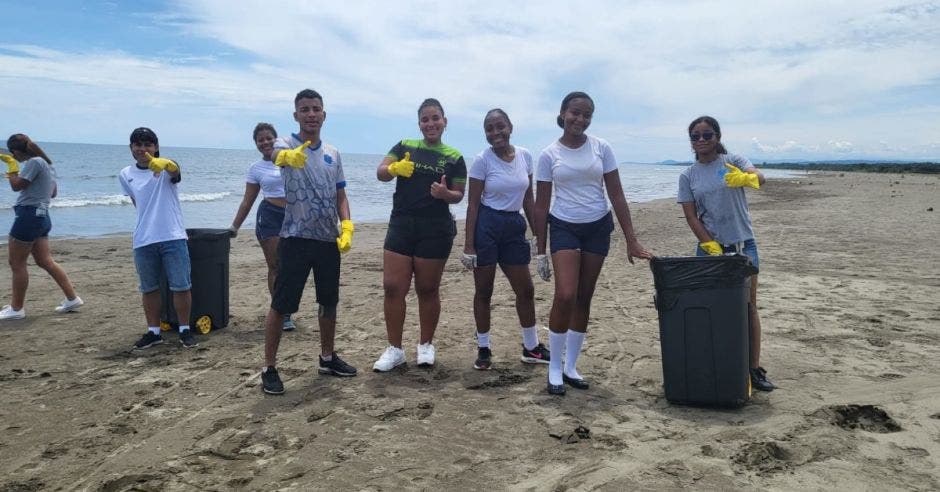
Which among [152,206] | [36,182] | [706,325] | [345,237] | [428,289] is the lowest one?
[706,325]

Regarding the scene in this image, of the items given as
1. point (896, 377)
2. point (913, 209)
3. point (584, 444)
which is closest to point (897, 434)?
point (896, 377)

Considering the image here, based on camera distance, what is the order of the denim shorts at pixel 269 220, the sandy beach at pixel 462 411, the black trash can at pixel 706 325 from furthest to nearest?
1. the denim shorts at pixel 269 220
2. the black trash can at pixel 706 325
3. the sandy beach at pixel 462 411

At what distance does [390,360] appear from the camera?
4.14 metres

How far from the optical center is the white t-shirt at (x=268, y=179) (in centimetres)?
507

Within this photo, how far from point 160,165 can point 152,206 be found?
35 cm

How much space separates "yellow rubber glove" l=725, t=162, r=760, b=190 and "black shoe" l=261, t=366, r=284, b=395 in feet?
9.99

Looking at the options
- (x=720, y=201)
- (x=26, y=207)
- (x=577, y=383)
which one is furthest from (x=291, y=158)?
(x=26, y=207)

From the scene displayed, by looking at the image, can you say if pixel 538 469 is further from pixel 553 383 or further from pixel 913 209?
pixel 913 209

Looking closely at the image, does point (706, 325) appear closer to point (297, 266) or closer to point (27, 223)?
point (297, 266)

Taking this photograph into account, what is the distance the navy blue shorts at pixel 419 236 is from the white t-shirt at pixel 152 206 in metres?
1.83

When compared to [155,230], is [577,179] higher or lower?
higher

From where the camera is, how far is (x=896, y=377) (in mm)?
3842

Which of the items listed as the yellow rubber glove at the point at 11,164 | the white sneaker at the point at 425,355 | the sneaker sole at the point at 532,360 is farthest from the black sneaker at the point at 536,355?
the yellow rubber glove at the point at 11,164

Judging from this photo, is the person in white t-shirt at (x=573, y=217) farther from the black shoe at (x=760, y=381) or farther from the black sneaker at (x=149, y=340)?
the black sneaker at (x=149, y=340)
